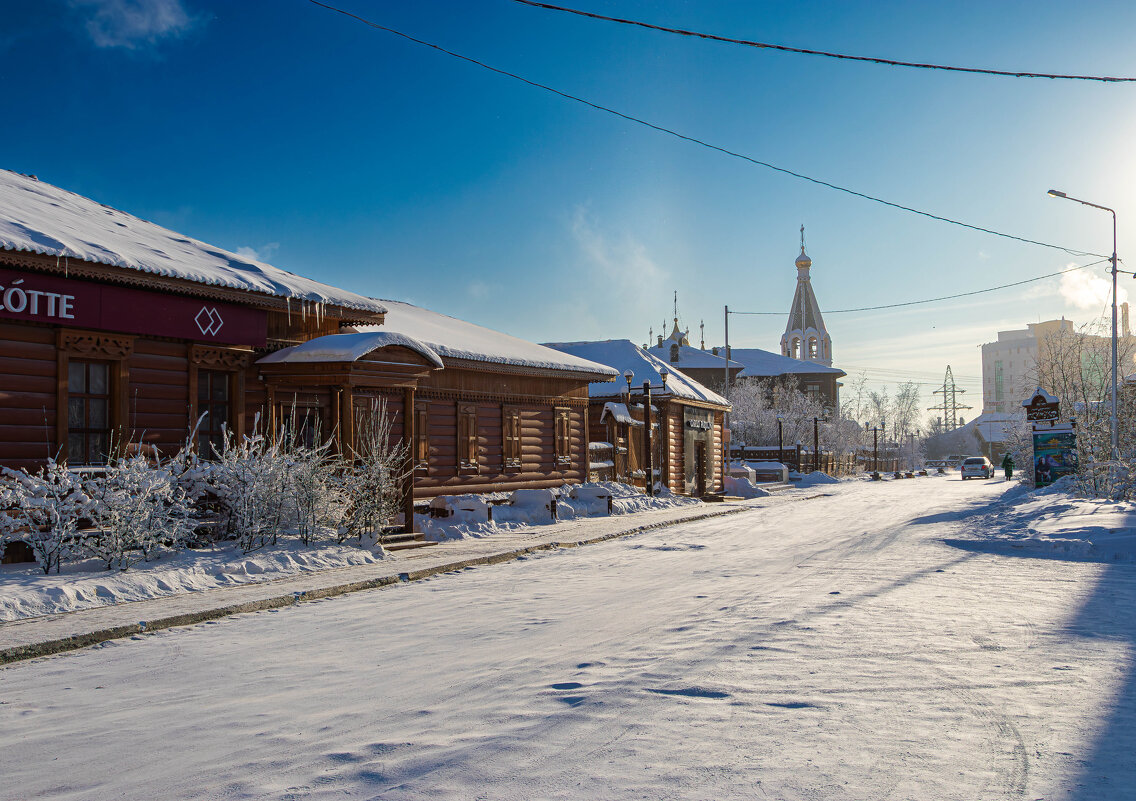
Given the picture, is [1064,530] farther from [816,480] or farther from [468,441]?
[816,480]

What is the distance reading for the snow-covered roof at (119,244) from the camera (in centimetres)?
1180

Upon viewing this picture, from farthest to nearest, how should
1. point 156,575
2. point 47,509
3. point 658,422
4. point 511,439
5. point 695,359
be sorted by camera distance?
point 695,359, point 658,422, point 511,439, point 47,509, point 156,575

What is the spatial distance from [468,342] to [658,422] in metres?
11.4

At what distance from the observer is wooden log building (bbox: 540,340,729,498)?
29.8 meters

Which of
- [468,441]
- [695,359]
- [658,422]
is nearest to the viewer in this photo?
[468,441]

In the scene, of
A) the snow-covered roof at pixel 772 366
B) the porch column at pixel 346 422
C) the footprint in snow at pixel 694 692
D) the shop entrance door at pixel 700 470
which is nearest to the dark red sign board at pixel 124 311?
the porch column at pixel 346 422

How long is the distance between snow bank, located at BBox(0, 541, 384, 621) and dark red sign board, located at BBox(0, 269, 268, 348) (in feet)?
12.0

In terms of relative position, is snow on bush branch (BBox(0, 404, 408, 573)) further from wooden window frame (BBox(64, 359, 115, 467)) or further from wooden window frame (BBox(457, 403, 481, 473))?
wooden window frame (BBox(457, 403, 481, 473))

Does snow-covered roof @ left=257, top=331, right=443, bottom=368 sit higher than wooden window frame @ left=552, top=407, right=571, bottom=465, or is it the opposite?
snow-covered roof @ left=257, top=331, right=443, bottom=368

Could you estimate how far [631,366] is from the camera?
111 ft

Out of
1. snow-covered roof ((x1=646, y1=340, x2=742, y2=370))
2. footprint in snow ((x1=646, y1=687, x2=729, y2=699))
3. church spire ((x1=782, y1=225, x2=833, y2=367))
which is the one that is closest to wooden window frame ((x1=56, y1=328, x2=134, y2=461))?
footprint in snow ((x1=646, y1=687, x2=729, y2=699))

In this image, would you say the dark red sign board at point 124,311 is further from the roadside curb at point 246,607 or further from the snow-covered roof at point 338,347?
the roadside curb at point 246,607

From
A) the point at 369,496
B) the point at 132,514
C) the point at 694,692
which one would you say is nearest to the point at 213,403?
the point at 369,496

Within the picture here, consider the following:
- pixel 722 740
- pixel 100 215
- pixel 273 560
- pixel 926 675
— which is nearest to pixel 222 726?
pixel 722 740
